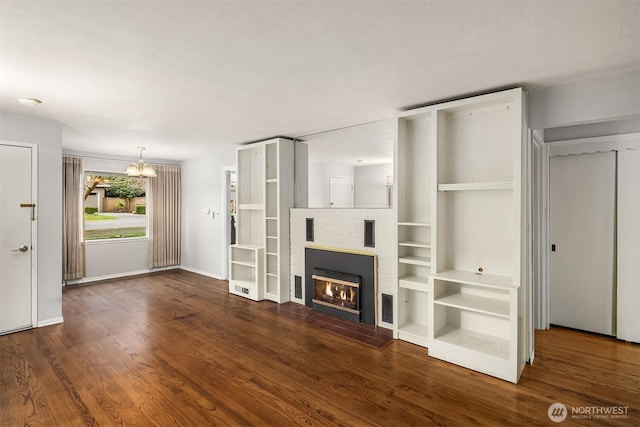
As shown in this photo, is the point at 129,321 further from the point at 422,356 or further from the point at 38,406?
the point at 422,356

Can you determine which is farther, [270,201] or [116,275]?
[116,275]

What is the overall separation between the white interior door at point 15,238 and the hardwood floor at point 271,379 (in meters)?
0.28

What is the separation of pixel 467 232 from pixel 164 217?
623 centimetres

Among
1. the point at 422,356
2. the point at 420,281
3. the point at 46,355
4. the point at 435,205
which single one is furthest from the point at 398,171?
the point at 46,355

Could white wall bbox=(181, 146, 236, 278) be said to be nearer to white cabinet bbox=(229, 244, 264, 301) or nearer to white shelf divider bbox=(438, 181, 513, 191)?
white cabinet bbox=(229, 244, 264, 301)

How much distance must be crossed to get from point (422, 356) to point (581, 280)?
2.19m

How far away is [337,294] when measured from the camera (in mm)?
4168

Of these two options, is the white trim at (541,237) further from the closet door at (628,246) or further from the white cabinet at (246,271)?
the white cabinet at (246,271)

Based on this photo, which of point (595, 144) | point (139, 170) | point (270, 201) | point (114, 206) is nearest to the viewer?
point (595, 144)

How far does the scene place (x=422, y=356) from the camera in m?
3.04

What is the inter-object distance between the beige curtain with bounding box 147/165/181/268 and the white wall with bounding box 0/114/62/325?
287 cm

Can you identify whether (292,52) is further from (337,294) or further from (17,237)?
(17,237)

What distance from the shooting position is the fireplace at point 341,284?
3.86 metres

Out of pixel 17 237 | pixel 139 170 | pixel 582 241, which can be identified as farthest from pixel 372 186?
pixel 17 237
